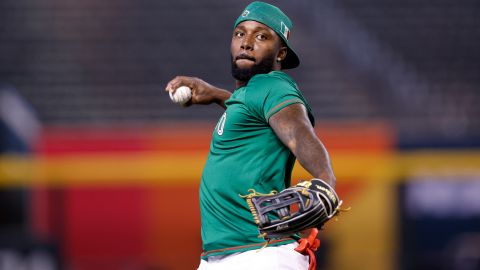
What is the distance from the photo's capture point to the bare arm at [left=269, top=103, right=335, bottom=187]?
143 inches

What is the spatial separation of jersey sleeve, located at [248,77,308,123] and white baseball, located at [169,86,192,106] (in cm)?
104

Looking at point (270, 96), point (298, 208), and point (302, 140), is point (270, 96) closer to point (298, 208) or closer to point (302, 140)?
point (302, 140)

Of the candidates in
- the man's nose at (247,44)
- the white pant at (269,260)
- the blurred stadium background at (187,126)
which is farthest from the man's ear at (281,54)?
the blurred stadium background at (187,126)

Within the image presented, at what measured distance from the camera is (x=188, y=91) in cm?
505

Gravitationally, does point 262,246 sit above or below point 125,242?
above

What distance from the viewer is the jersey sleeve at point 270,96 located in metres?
3.80

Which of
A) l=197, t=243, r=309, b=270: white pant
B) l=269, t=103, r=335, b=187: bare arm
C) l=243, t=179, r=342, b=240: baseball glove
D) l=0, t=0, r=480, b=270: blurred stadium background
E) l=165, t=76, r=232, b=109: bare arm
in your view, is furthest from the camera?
l=0, t=0, r=480, b=270: blurred stadium background

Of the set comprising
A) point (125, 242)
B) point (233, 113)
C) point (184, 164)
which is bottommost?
point (125, 242)

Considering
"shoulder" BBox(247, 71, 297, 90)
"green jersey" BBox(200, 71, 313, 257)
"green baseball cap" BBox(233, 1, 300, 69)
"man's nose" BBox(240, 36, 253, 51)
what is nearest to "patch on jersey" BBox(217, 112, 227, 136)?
"green jersey" BBox(200, 71, 313, 257)

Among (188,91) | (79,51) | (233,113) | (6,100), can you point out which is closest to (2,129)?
(6,100)

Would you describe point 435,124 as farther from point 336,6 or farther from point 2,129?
point 2,129

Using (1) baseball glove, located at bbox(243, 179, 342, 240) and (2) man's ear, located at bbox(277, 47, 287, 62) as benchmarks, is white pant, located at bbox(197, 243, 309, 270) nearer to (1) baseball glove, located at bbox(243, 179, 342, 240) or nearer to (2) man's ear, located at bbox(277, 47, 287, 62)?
(1) baseball glove, located at bbox(243, 179, 342, 240)

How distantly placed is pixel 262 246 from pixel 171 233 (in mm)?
7179

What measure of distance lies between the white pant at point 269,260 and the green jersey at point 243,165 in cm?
3
